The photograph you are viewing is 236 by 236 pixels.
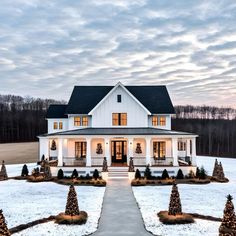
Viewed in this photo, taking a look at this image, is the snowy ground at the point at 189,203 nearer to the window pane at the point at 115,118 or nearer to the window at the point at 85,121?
the window pane at the point at 115,118

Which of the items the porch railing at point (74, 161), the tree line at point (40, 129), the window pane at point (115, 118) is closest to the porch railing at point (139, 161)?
the window pane at point (115, 118)

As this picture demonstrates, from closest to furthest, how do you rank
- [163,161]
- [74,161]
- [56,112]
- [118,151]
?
[163,161] → [74,161] → [118,151] → [56,112]

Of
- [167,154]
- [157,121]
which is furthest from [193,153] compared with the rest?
[157,121]

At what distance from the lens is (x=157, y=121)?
34.4 metres

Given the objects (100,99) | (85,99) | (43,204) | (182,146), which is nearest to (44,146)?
(85,99)

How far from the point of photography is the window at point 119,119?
3275 centimetres

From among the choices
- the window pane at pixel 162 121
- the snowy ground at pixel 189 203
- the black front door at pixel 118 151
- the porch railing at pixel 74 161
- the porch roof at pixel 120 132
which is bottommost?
the snowy ground at pixel 189 203

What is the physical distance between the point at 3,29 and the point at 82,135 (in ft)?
51.3

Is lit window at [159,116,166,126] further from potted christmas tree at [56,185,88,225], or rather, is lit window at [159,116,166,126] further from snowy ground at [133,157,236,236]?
potted christmas tree at [56,185,88,225]

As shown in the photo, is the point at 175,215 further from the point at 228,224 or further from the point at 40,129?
the point at 40,129

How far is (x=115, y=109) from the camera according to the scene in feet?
107

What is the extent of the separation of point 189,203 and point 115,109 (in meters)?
17.1

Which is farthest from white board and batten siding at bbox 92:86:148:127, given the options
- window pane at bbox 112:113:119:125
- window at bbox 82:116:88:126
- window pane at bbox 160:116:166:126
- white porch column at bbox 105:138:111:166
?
white porch column at bbox 105:138:111:166

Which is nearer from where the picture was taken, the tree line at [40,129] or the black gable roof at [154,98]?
the black gable roof at [154,98]
